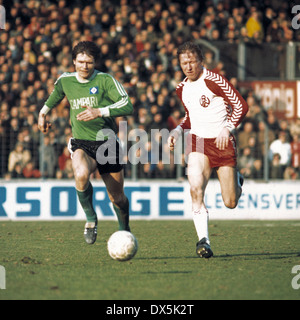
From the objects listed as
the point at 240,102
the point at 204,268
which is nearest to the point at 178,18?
the point at 240,102

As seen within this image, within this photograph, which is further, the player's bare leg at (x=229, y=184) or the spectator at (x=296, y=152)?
the spectator at (x=296, y=152)

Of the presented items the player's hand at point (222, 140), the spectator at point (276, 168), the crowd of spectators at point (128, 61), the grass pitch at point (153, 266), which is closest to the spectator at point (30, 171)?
the crowd of spectators at point (128, 61)

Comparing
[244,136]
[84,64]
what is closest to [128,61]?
[244,136]

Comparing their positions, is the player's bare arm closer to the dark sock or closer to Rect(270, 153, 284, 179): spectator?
the dark sock

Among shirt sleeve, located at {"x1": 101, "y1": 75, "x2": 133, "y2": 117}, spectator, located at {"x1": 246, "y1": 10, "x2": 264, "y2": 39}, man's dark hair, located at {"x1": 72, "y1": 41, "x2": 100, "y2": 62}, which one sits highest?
spectator, located at {"x1": 246, "y1": 10, "x2": 264, "y2": 39}

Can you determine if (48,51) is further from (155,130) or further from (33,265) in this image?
(33,265)

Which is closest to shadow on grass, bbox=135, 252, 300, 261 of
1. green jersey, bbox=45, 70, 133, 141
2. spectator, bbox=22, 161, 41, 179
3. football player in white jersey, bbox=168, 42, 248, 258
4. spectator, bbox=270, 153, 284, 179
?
Answer: football player in white jersey, bbox=168, 42, 248, 258

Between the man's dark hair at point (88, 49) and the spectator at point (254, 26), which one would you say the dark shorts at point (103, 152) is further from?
the spectator at point (254, 26)

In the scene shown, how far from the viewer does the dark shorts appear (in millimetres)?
8141

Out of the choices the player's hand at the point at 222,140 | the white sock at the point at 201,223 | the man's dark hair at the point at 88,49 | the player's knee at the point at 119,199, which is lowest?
the white sock at the point at 201,223

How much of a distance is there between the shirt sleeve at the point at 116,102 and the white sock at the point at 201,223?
1478mm

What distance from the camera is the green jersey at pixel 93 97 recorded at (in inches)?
318

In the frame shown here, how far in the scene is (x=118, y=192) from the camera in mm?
8328

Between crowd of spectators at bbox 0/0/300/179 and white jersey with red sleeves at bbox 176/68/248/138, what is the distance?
5264mm
